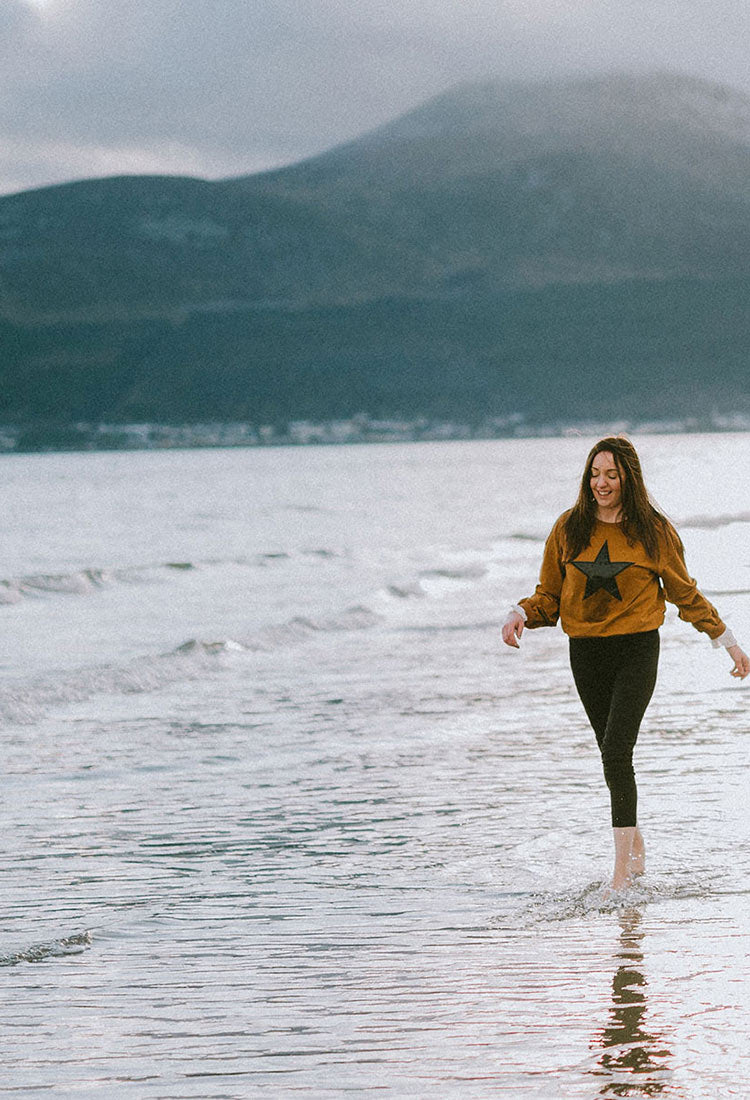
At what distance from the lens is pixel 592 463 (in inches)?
228

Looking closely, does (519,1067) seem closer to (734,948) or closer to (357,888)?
(734,948)

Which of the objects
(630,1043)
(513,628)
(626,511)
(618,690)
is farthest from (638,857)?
(630,1043)

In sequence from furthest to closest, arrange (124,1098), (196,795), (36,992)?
(196,795) < (36,992) < (124,1098)

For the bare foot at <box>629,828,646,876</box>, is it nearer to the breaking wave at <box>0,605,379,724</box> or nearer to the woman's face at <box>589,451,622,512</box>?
the woman's face at <box>589,451,622,512</box>

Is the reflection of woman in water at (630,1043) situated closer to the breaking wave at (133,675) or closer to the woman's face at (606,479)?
the woman's face at (606,479)

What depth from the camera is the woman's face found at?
5.77 m

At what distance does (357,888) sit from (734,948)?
171 centimetres

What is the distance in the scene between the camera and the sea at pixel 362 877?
429cm

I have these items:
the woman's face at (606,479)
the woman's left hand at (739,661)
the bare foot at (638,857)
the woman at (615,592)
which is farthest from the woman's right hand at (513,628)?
the bare foot at (638,857)

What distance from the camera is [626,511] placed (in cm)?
583

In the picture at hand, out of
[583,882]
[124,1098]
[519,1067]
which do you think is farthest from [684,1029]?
[583,882]

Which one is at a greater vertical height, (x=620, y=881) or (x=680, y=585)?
(x=680, y=585)

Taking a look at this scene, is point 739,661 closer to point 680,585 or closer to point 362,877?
point 680,585

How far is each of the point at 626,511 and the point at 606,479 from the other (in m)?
0.15
